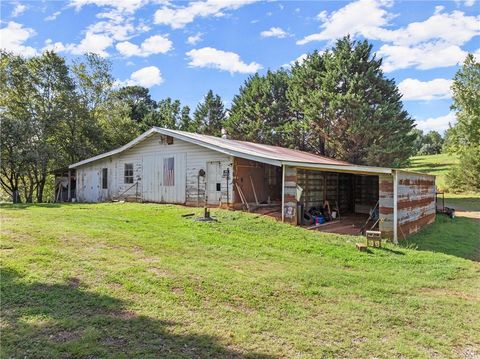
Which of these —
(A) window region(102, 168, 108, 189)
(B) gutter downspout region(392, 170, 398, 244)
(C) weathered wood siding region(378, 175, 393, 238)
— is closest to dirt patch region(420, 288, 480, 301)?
(B) gutter downspout region(392, 170, 398, 244)

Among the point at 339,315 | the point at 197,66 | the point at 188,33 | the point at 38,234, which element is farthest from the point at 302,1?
the point at 197,66

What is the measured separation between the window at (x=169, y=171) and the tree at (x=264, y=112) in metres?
17.0

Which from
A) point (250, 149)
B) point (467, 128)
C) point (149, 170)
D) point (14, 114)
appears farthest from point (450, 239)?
point (14, 114)

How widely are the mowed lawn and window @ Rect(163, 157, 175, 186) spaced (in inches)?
272

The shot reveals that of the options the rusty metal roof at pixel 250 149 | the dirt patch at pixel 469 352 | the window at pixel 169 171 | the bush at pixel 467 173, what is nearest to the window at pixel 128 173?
the window at pixel 169 171

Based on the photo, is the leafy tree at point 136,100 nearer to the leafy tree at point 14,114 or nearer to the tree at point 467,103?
the leafy tree at point 14,114

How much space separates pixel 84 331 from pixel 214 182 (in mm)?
11446

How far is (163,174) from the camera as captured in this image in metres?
17.3

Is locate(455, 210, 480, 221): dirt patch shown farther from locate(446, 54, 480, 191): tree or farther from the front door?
the front door

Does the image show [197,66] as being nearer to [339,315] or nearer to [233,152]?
[233,152]

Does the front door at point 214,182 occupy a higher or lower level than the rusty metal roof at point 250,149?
lower

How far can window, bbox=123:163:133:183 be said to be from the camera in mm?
18750

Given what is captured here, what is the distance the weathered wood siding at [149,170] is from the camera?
52.1ft

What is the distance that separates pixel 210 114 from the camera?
143ft
